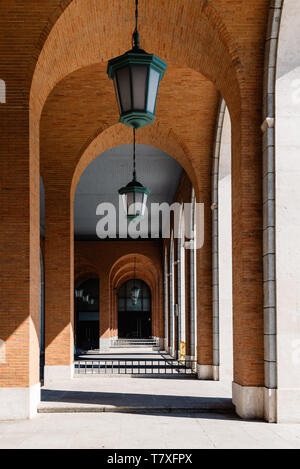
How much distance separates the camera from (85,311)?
52.3 meters

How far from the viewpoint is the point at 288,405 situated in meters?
8.70

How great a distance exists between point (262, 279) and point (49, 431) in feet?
13.8

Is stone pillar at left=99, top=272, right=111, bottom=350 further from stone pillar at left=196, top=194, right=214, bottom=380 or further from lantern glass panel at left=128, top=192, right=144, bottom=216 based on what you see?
lantern glass panel at left=128, top=192, right=144, bottom=216

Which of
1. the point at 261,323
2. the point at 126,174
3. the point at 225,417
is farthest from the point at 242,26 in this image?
the point at 126,174

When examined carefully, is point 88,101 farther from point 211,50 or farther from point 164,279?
point 164,279

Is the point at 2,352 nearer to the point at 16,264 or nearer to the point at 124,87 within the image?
the point at 16,264

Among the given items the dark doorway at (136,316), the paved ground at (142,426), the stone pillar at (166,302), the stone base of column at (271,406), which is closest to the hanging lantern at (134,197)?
the paved ground at (142,426)

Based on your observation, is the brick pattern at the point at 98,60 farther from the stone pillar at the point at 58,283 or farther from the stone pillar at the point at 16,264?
the stone pillar at the point at 58,283

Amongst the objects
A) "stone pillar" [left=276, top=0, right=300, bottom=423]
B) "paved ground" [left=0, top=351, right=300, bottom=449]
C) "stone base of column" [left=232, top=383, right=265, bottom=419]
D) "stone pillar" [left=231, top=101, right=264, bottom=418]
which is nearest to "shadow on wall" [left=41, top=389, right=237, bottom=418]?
"paved ground" [left=0, top=351, right=300, bottom=449]

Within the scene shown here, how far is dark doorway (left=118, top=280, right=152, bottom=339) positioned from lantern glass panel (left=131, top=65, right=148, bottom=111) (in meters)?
50.1

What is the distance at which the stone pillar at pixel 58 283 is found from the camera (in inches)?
605

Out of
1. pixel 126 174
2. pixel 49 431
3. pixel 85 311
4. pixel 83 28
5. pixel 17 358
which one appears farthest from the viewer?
pixel 85 311

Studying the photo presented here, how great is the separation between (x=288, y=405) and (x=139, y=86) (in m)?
5.85

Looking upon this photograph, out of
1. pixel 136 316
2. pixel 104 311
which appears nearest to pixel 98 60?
pixel 104 311
